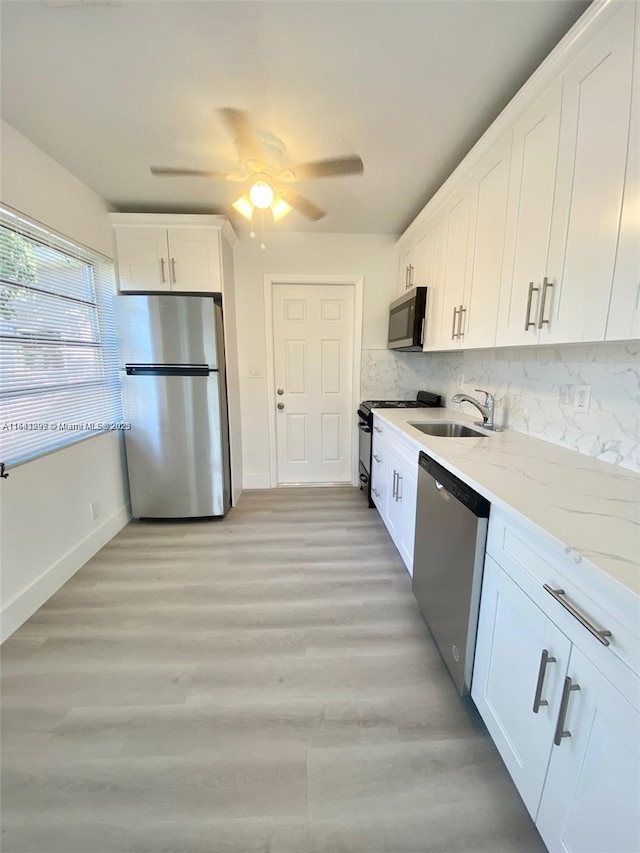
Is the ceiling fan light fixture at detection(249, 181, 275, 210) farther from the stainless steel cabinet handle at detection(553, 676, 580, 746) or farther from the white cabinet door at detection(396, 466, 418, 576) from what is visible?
the stainless steel cabinet handle at detection(553, 676, 580, 746)

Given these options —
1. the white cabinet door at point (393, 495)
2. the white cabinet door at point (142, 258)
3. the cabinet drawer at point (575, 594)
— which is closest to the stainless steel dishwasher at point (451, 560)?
the cabinet drawer at point (575, 594)

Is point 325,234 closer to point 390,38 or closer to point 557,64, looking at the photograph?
point 390,38

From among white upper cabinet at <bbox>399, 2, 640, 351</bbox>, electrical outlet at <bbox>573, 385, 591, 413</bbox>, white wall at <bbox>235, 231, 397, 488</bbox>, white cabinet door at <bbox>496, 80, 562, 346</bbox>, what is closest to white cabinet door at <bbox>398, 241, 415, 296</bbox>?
white wall at <bbox>235, 231, 397, 488</bbox>

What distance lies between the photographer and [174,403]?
2619mm

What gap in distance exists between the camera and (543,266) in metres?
1.29

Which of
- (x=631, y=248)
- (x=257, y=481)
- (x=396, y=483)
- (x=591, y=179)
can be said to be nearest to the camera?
(x=631, y=248)

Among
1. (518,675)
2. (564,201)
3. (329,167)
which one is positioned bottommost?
(518,675)

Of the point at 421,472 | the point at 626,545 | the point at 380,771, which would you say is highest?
the point at 626,545

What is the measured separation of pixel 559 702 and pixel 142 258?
331 cm

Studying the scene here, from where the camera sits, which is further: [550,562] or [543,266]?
[543,266]

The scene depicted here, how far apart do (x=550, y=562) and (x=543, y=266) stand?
3.68ft

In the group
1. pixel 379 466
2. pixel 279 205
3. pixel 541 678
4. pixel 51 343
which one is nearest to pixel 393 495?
pixel 379 466

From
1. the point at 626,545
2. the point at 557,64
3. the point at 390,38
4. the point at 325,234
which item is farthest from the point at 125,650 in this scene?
the point at 325,234

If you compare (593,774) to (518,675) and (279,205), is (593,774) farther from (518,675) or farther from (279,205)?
(279,205)
